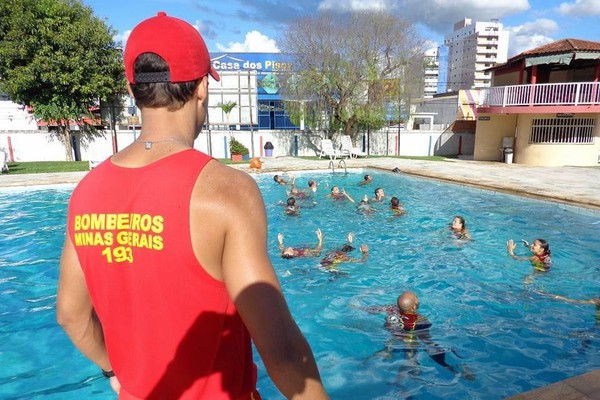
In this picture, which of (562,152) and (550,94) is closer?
(550,94)

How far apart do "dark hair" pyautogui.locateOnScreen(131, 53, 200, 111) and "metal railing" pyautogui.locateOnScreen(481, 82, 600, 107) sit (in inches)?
898

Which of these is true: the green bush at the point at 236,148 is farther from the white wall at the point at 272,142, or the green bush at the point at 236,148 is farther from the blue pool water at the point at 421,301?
the blue pool water at the point at 421,301

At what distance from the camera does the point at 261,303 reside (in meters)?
1.01

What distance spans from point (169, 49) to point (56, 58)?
2384 cm

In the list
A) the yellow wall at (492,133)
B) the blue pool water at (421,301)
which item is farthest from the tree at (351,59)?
the blue pool water at (421,301)

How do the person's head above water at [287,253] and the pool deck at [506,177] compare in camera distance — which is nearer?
the person's head above water at [287,253]

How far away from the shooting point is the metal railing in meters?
19.3

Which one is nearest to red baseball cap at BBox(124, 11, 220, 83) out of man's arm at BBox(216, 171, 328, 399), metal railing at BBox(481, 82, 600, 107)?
man's arm at BBox(216, 171, 328, 399)

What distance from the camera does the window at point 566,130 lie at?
20234mm

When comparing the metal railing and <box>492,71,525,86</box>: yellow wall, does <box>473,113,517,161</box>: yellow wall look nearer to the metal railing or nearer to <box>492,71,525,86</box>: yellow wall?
the metal railing

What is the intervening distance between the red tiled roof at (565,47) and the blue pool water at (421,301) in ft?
41.7

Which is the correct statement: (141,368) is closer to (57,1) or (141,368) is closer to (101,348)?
(101,348)

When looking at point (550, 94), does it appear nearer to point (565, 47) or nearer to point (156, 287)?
point (565, 47)

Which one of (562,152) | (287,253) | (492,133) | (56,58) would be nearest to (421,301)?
(287,253)
